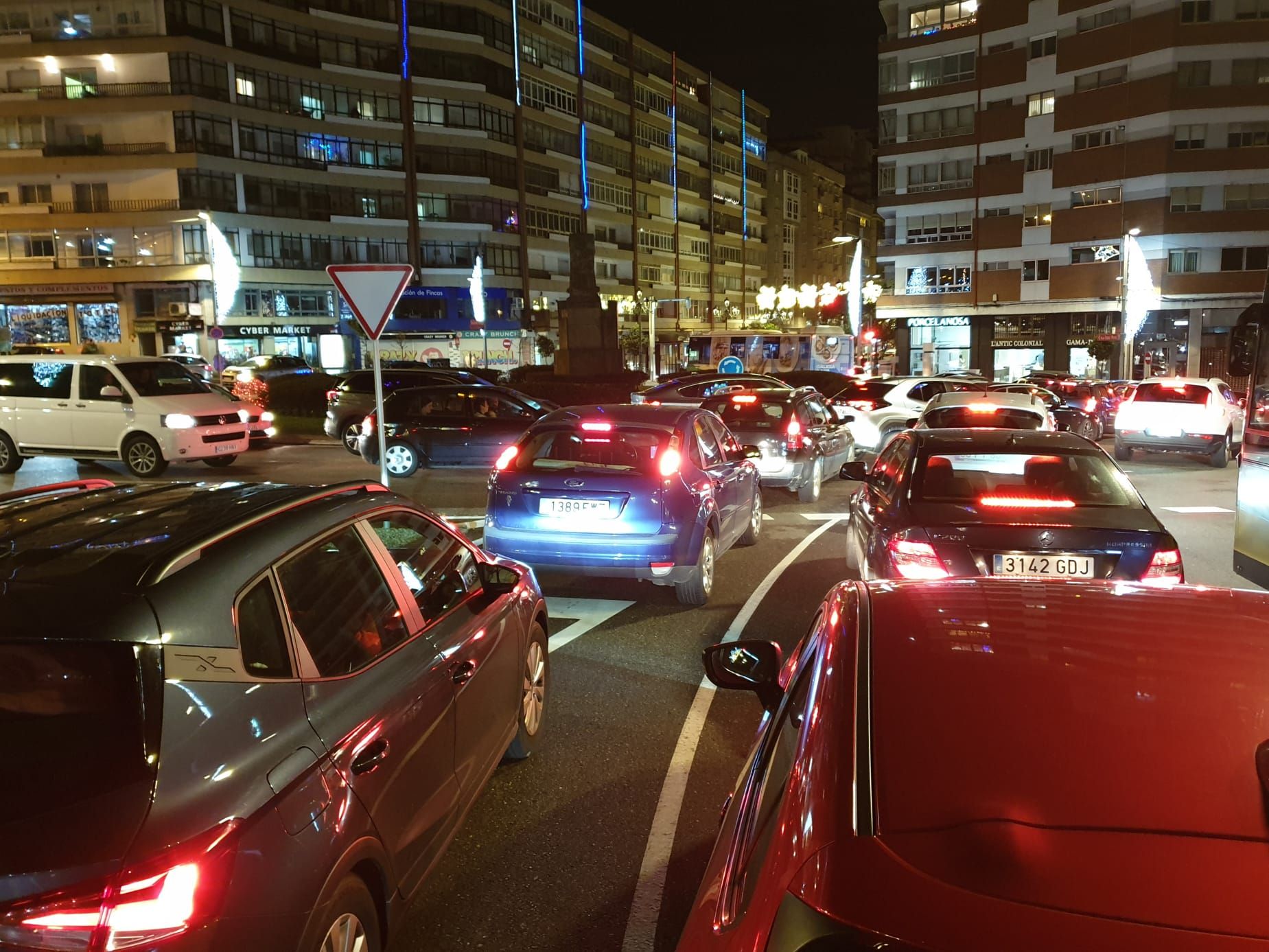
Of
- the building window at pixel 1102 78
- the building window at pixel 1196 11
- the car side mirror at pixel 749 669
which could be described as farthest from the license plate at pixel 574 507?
the building window at pixel 1102 78

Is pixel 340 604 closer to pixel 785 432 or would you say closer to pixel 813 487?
pixel 785 432

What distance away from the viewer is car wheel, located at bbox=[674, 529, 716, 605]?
817cm

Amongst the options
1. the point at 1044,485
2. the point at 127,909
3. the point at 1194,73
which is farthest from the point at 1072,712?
the point at 1194,73

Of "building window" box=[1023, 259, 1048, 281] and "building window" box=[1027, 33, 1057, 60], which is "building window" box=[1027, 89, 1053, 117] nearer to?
"building window" box=[1027, 33, 1057, 60]

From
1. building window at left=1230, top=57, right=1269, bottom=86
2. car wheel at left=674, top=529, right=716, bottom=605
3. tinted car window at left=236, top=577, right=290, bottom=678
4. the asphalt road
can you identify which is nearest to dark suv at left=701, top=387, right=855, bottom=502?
the asphalt road

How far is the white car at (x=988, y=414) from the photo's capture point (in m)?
13.3

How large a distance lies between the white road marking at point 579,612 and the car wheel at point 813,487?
20.7 feet

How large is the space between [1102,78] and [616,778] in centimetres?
5465

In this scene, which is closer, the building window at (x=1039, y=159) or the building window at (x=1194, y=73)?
the building window at (x=1194, y=73)

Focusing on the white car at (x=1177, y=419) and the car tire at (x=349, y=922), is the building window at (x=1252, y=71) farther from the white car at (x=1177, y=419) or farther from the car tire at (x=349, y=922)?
the car tire at (x=349, y=922)

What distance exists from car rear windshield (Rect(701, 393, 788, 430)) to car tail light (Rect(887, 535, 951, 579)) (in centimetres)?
811

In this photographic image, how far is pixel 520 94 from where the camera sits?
62.2 metres

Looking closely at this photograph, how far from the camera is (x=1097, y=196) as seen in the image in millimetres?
50312

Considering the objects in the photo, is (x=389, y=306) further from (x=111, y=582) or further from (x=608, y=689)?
(x=111, y=582)
